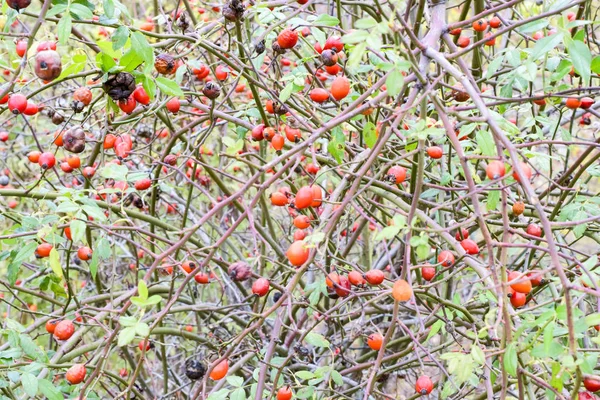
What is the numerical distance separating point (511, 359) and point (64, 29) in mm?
1125

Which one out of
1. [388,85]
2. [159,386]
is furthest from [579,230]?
[159,386]

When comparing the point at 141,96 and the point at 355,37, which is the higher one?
the point at 355,37

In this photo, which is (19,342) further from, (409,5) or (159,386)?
(159,386)

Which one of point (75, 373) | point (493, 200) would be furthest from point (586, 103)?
point (75, 373)

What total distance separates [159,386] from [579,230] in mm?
2557

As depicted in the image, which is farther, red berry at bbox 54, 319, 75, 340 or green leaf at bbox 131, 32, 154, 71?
red berry at bbox 54, 319, 75, 340

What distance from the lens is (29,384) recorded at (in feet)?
5.37

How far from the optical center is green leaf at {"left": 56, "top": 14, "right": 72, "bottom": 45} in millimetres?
1310

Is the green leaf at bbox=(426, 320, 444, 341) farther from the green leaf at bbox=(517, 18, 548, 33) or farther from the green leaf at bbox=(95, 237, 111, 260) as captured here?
the green leaf at bbox=(95, 237, 111, 260)

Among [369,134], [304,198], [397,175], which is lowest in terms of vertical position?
[397,175]

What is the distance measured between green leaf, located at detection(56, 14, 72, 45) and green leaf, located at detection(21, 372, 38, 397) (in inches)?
36.0

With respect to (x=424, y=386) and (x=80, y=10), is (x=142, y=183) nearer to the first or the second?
(x=80, y=10)

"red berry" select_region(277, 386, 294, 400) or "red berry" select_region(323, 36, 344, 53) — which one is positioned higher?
"red berry" select_region(323, 36, 344, 53)

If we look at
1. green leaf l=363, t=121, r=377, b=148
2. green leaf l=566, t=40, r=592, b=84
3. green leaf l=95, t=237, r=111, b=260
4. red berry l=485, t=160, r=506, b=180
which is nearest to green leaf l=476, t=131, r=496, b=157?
red berry l=485, t=160, r=506, b=180
